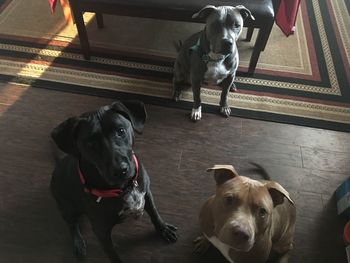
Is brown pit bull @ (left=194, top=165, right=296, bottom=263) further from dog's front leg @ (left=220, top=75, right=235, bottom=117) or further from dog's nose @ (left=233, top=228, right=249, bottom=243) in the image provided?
dog's front leg @ (left=220, top=75, right=235, bottom=117)

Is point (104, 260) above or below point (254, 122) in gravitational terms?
below

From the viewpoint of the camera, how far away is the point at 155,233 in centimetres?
198

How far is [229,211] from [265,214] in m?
0.14

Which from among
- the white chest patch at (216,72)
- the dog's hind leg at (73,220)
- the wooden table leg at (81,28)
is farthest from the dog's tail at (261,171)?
the wooden table leg at (81,28)

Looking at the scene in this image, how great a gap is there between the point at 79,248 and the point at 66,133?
78cm

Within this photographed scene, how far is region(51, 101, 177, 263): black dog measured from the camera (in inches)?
55.3

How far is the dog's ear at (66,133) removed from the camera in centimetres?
140

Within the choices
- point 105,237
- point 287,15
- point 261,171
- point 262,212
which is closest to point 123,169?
point 105,237

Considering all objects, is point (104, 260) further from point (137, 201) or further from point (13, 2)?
point (13, 2)

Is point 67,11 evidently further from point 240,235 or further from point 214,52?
point 240,235

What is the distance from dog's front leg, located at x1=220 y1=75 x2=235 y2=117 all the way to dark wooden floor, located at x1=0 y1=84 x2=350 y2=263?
6 cm

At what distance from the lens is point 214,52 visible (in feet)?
6.96

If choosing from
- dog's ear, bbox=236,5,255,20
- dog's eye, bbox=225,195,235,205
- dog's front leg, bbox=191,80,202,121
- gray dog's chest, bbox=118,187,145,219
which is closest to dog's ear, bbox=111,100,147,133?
gray dog's chest, bbox=118,187,145,219

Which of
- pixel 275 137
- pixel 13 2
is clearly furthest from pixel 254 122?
pixel 13 2
